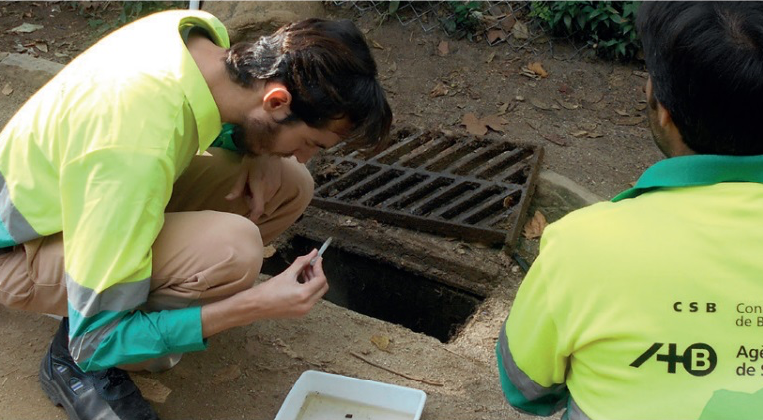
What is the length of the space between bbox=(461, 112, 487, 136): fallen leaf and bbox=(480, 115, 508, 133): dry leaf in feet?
0.08

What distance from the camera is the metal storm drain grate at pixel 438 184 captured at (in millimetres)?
3465

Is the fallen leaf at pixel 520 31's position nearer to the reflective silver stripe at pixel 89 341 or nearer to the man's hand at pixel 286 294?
the man's hand at pixel 286 294

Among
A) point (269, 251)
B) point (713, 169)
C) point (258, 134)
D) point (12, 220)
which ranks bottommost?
point (269, 251)

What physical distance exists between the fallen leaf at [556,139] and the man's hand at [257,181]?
1.81 metres

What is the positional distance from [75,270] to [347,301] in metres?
1.80

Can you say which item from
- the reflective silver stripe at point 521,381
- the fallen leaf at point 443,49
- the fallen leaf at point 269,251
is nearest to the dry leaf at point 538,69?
the fallen leaf at point 443,49

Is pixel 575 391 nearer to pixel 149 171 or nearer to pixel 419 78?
pixel 149 171

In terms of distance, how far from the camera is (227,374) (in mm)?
2586

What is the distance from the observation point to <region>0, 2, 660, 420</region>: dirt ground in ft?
8.25

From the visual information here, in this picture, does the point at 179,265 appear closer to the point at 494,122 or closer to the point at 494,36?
the point at 494,122

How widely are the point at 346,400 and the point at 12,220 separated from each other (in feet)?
3.59

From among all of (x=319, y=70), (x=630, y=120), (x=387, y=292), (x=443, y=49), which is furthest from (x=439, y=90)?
(x=319, y=70)

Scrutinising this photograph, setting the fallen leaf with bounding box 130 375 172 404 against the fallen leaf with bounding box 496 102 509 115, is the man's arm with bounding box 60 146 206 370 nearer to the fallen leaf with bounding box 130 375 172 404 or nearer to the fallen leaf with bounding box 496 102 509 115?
the fallen leaf with bounding box 130 375 172 404

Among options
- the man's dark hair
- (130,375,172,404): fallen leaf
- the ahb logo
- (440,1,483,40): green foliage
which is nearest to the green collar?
the man's dark hair
